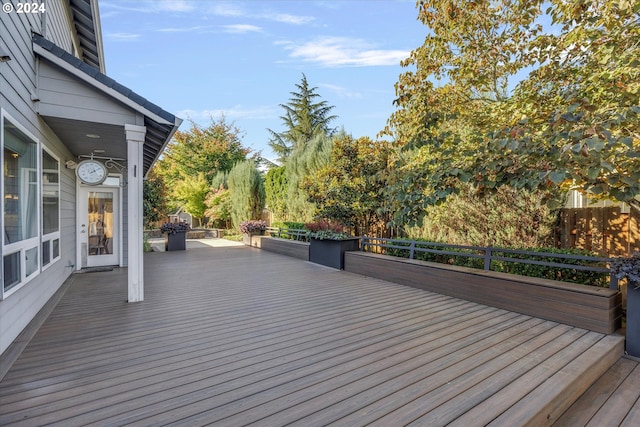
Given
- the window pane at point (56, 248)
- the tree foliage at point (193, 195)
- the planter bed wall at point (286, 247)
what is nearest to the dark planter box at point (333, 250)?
the planter bed wall at point (286, 247)

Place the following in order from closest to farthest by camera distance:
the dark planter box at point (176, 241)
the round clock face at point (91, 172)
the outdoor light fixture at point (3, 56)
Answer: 1. the outdoor light fixture at point (3, 56)
2. the round clock face at point (91, 172)
3. the dark planter box at point (176, 241)

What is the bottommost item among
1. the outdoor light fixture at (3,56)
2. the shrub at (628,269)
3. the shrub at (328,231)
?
the shrub at (628,269)

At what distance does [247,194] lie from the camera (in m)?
15.2

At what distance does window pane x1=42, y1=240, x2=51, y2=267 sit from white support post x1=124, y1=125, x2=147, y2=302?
3.43 ft

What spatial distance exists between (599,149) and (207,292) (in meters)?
4.92

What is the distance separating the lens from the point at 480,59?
15.8 feet

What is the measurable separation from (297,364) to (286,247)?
694cm

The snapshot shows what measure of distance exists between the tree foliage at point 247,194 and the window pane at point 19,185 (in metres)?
11.7

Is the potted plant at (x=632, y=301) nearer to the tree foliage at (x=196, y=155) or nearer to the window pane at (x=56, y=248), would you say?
the window pane at (x=56, y=248)

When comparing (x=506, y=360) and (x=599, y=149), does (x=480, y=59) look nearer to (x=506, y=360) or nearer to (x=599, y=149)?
(x=599, y=149)

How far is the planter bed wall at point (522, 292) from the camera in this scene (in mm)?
3270

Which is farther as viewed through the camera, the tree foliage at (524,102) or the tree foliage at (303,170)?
the tree foliage at (303,170)

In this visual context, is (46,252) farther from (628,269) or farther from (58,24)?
(628,269)

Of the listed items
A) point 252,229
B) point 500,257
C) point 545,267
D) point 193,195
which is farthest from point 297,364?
point 193,195
